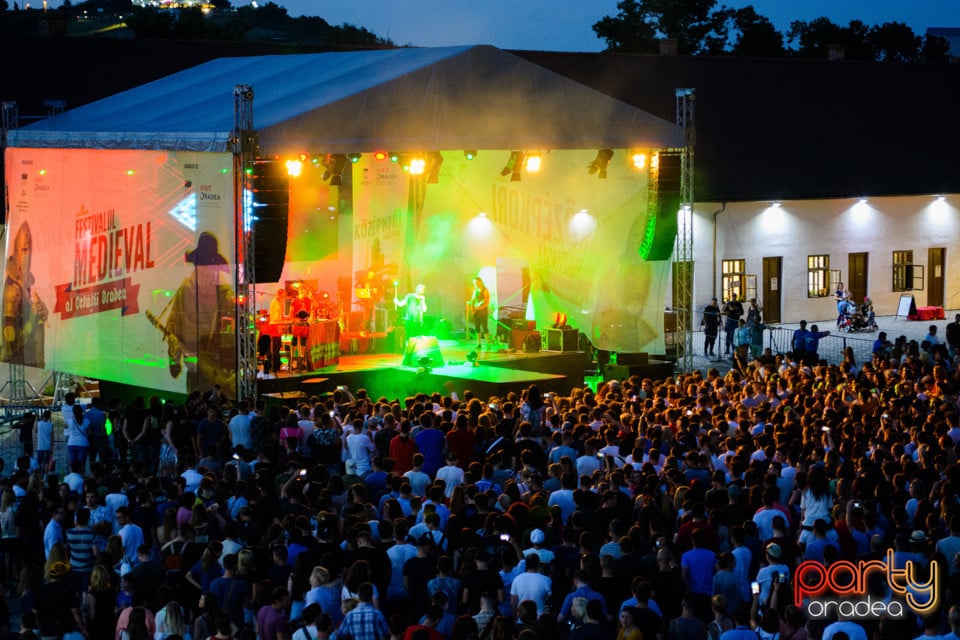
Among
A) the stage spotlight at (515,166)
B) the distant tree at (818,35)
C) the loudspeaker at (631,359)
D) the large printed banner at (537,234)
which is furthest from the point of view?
the distant tree at (818,35)

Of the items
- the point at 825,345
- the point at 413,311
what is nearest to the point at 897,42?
the point at 825,345

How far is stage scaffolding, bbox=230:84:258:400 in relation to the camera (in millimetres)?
16672

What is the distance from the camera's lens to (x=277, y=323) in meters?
19.9

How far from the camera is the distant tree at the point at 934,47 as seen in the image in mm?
59775

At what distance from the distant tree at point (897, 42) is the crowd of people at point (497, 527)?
160ft

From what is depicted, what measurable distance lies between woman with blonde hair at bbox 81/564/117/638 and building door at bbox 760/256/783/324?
966 inches

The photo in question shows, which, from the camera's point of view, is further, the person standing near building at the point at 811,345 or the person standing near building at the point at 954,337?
the person standing near building at the point at 954,337

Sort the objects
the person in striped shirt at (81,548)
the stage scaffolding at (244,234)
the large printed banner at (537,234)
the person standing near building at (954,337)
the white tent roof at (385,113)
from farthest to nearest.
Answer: the person standing near building at (954,337) < the large printed banner at (537,234) < the white tent roof at (385,113) < the stage scaffolding at (244,234) < the person in striped shirt at (81,548)

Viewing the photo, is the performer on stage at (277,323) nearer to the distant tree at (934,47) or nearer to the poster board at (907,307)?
the poster board at (907,307)

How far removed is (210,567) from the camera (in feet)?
29.7

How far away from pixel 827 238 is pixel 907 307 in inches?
102


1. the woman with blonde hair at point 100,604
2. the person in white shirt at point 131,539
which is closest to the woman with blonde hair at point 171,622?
the woman with blonde hair at point 100,604

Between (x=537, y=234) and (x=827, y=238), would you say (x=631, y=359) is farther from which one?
(x=827, y=238)

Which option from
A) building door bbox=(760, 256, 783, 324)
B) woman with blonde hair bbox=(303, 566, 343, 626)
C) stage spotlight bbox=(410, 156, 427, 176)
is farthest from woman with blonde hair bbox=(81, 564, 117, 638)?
building door bbox=(760, 256, 783, 324)
